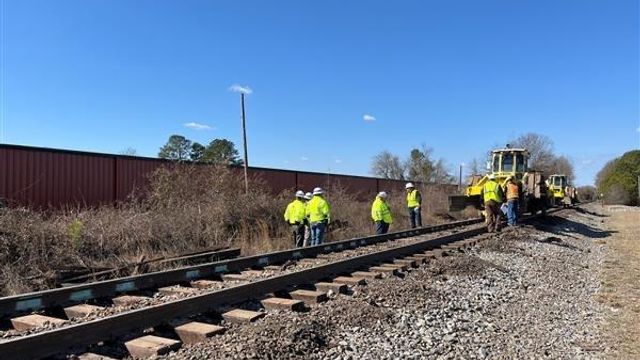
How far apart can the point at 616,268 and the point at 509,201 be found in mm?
6764

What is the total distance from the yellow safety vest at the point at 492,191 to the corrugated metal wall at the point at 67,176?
37.6 ft

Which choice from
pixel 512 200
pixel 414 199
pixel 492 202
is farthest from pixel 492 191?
pixel 414 199

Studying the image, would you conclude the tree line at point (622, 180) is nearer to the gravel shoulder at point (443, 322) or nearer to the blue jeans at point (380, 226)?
the blue jeans at point (380, 226)

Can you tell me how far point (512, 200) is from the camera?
757 inches

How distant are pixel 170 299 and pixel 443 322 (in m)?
3.34

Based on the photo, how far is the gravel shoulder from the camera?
5207mm

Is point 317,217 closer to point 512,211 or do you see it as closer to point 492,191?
point 492,191

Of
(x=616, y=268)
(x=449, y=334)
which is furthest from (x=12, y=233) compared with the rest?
(x=616, y=268)

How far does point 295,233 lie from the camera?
50.5ft

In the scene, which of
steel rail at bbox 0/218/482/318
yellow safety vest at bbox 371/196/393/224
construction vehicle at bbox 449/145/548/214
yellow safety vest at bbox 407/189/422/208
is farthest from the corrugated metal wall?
construction vehicle at bbox 449/145/548/214

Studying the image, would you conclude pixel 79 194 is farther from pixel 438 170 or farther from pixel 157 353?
pixel 438 170

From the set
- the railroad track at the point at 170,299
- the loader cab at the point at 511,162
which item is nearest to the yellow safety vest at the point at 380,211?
the railroad track at the point at 170,299

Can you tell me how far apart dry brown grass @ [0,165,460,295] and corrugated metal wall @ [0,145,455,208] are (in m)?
0.78

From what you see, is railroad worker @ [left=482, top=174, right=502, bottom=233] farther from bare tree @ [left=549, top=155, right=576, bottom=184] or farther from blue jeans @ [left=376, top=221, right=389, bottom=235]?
bare tree @ [left=549, top=155, right=576, bottom=184]
